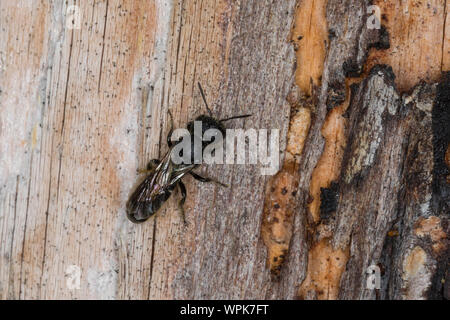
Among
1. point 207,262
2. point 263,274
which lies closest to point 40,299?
Answer: point 207,262

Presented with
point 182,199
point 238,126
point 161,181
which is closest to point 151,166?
point 161,181

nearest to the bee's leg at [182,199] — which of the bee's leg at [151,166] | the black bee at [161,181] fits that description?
the black bee at [161,181]

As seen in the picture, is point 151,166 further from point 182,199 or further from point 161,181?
point 182,199

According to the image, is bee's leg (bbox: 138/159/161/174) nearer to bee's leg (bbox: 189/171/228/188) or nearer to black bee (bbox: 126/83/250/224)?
black bee (bbox: 126/83/250/224)

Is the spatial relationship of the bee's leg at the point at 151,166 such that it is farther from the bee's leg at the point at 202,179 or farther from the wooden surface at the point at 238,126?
the bee's leg at the point at 202,179

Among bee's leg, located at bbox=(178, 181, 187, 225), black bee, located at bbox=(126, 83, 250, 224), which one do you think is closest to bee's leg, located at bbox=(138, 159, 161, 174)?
black bee, located at bbox=(126, 83, 250, 224)
